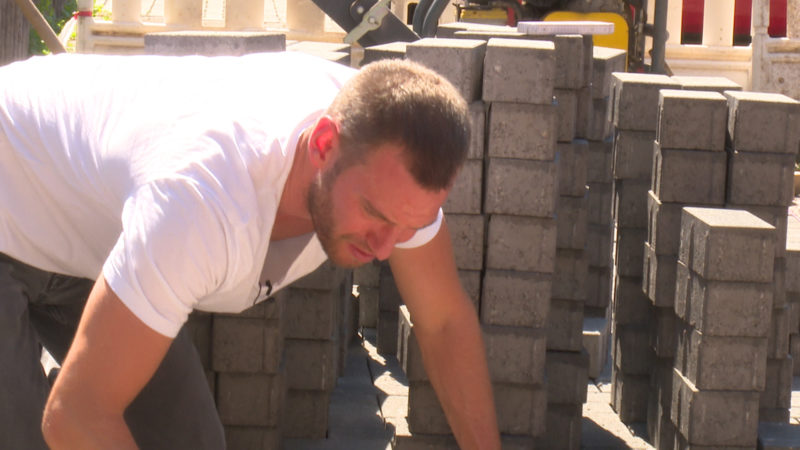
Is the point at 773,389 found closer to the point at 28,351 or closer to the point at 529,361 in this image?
the point at 529,361

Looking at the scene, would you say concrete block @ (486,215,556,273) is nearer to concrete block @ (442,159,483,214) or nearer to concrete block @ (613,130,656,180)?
concrete block @ (442,159,483,214)

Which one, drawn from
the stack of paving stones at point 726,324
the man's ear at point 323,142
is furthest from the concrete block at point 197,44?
the man's ear at point 323,142

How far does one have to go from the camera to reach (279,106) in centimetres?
314

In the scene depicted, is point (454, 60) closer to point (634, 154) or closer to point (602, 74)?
point (634, 154)

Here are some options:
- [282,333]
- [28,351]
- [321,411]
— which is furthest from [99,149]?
[321,411]

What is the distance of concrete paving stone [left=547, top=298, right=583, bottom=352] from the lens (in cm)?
523

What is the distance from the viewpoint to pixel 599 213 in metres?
6.27

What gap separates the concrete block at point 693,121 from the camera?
4.80 metres

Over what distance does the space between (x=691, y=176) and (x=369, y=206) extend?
226 centimetres

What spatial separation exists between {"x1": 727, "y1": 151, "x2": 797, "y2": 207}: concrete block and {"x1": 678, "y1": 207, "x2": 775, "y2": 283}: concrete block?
0.42 meters

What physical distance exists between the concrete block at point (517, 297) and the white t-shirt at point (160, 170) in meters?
1.17

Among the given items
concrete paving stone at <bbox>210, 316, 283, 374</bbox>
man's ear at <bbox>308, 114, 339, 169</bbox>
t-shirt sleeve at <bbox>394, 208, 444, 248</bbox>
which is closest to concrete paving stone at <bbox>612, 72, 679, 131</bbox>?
concrete paving stone at <bbox>210, 316, 283, 374</bbox>

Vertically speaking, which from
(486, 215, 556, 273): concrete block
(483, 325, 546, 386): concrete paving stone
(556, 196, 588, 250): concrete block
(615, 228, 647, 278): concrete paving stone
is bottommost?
(483, 325, 546, 386): concrete paving stone

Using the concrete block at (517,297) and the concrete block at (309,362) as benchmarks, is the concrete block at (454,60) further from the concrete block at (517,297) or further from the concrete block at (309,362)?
the concrete block at (309,362)
